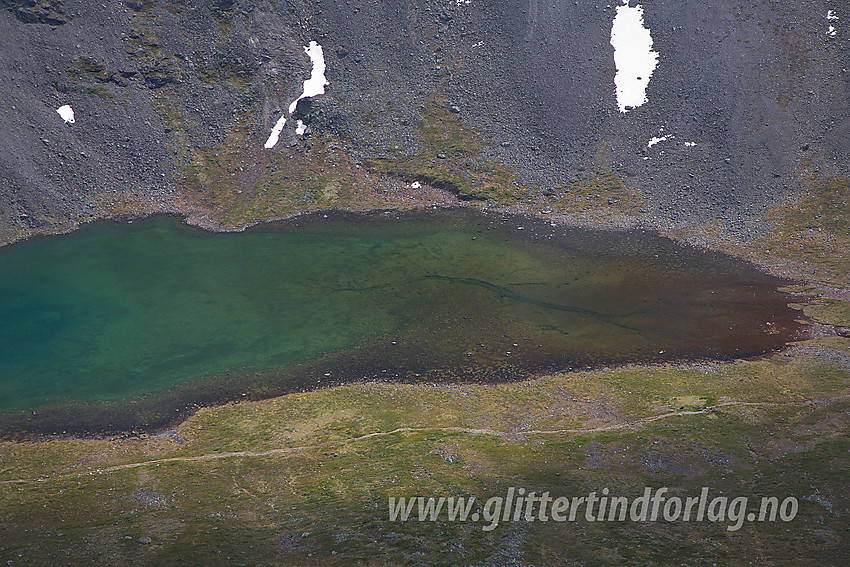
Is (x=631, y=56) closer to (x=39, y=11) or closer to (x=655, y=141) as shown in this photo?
(x=655, y=141)

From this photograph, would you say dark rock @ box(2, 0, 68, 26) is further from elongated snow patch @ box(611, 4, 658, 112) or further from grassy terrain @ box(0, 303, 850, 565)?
elongated snow patch @ box(611, 4, 658, 112)

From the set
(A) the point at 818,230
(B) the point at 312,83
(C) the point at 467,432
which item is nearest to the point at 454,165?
(B) the point at 312,83

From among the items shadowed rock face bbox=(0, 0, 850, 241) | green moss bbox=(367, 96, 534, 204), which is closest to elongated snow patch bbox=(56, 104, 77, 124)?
shadowed rock face bbox=(0, 0, 850, 241)

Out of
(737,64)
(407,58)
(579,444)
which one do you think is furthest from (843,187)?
(407,58)

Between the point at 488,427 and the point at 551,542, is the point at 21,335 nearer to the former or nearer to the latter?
the point at 488,427

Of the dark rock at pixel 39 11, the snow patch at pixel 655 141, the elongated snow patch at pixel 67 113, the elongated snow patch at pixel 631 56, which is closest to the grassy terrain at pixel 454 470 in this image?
the snow patch at pixel 655 141

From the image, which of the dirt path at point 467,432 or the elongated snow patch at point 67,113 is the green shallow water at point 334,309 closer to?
the dirt path at point 467,432
